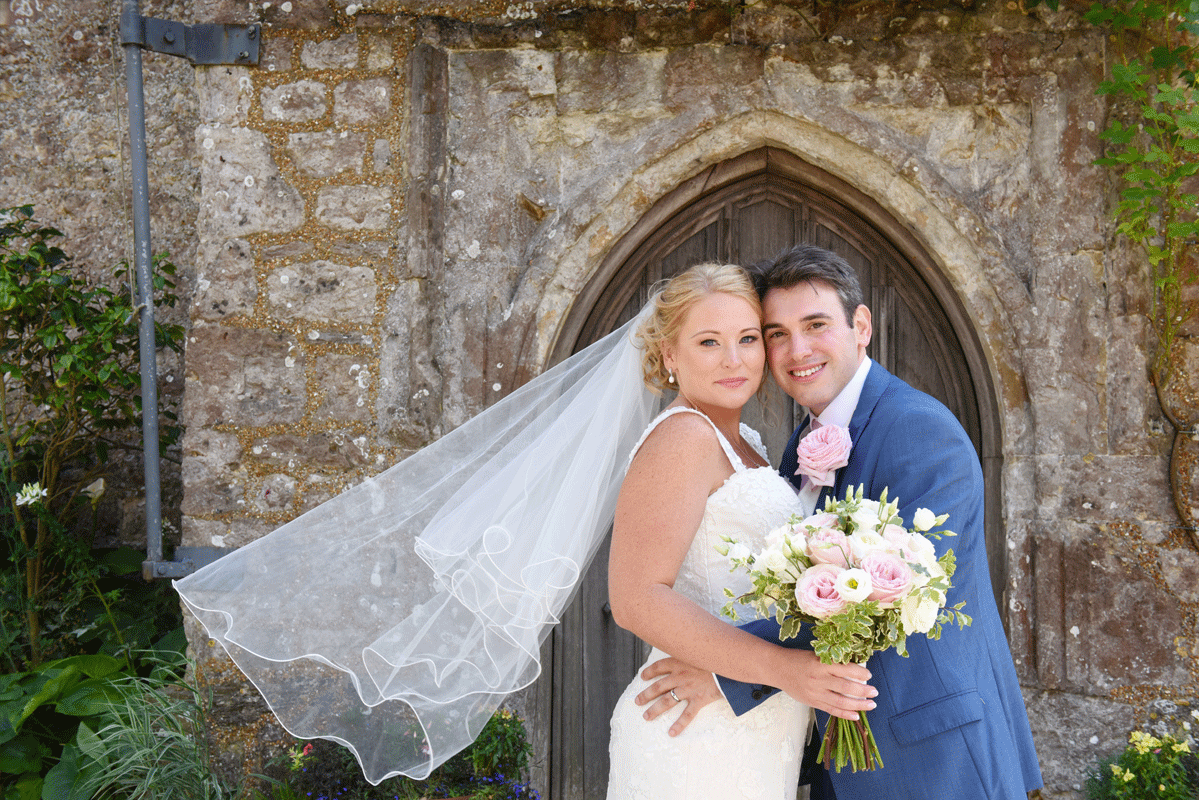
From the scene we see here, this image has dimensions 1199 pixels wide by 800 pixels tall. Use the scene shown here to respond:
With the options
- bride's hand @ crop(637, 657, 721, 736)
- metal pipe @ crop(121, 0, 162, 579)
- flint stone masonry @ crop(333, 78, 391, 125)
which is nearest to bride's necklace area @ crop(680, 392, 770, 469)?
bride's hand @ crop(637, 657, 721, 736)

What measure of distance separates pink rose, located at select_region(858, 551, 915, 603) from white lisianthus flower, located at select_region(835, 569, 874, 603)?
12 mm

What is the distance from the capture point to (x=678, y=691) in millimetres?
1883

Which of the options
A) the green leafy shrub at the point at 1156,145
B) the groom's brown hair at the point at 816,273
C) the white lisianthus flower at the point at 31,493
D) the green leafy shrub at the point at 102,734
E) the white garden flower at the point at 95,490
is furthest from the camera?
the white garden flower at the point at 95,490

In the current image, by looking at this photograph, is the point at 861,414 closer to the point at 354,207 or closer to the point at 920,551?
the point at 920,551

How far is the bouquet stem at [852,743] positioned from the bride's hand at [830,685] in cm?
5

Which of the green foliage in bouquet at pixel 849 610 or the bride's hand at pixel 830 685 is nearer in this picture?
the green foliage in bouquet at pixel 849 610

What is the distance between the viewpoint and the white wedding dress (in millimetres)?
1863

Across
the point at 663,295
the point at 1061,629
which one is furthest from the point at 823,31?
the point at 1061,629

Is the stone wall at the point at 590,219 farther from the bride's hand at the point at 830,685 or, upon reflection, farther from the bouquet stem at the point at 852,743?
the bride's hand at the point at 830,685

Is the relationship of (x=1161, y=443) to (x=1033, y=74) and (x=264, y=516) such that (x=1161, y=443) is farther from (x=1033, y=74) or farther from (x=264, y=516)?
(x=264, y=516)

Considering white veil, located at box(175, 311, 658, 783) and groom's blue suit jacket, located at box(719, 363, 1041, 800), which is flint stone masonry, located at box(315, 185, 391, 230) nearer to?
white veil, located at box(175, 311, 658, 783)

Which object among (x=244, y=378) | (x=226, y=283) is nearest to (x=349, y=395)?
(x=244, y=378)

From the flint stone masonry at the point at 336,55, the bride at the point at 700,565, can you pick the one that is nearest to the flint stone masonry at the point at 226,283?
the flint stone masonry at the point at 336,55

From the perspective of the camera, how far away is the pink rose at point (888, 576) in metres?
1.37
